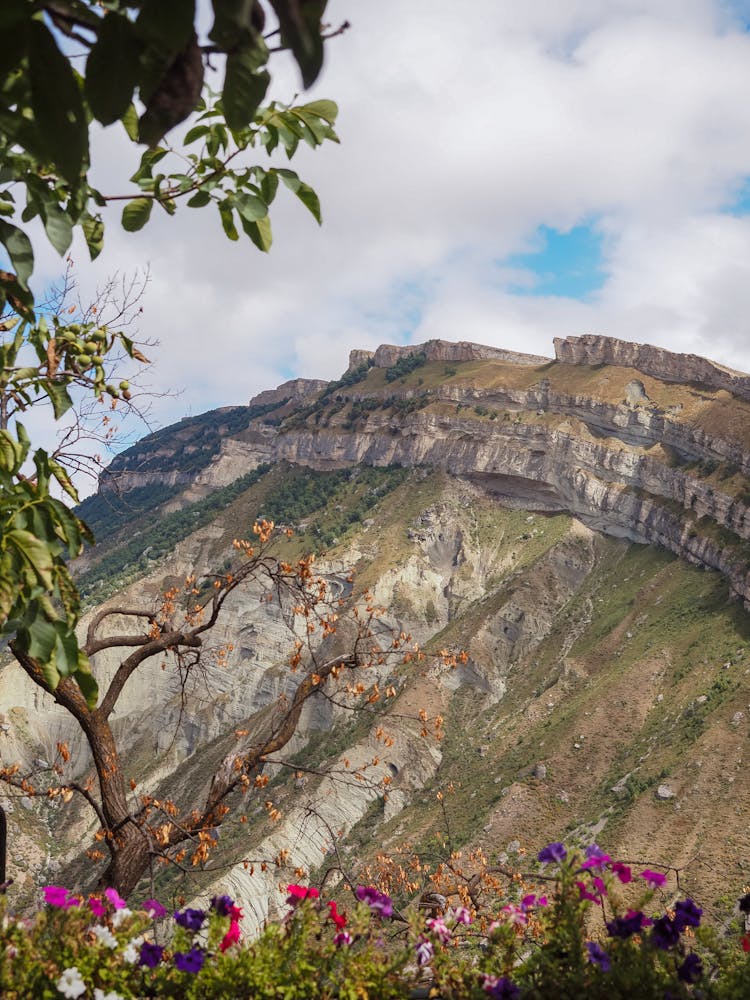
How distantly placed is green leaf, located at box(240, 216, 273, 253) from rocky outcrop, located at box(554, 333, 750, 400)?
103021mm

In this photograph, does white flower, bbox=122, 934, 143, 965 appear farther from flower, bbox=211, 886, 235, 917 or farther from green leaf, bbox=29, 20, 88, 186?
green leaf, bbox=29, 20, 88, 186

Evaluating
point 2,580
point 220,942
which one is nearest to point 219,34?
point 2,580

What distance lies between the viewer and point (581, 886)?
4387mm

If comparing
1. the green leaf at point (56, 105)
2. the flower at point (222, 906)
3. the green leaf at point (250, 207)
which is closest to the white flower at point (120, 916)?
the flower at point (222, 906)

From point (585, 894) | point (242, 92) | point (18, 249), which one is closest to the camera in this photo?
point (242, 92)

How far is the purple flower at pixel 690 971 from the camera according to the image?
12.9ft

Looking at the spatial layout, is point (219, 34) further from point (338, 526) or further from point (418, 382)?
point (418, 382)

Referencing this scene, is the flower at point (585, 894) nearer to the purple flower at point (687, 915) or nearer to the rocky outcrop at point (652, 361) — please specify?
the purple flower at point (687, 915)

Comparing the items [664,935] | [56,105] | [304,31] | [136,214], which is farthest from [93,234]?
[664,935]

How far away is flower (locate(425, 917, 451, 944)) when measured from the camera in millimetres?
4688

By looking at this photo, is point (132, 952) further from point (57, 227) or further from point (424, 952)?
point (57, 227)

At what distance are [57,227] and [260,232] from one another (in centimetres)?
94

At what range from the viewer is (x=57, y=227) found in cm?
310

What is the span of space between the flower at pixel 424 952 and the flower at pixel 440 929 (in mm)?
355
